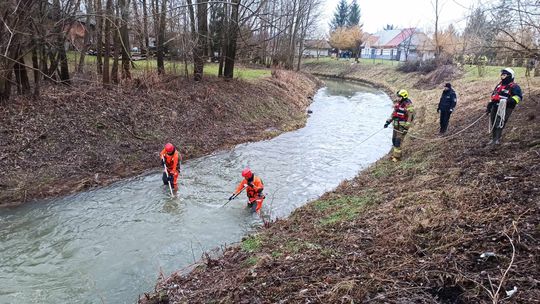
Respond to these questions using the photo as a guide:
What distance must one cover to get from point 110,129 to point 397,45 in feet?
220

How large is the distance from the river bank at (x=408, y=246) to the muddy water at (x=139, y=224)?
1225 mm

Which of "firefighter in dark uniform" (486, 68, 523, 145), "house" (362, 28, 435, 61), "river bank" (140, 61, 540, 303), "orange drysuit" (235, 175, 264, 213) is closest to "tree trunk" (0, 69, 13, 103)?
"orange drysuit" (235, 175, 264, 213)

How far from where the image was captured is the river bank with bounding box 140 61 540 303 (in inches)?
176

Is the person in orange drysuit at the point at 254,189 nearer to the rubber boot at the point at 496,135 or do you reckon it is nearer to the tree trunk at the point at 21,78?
the rubber boot at the point at 496,135

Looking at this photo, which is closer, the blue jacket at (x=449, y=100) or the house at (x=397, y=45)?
the blue jacket at (x=449, y=100)

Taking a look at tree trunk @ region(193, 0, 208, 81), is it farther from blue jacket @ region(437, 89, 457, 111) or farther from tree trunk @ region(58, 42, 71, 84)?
blue jacket @ region(437, 89, 457, 111)

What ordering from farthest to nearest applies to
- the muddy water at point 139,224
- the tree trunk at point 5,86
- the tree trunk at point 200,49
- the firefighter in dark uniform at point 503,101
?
the tree trunk at point 200,49, the tree trunk at point 5,86, the firefighter in dark uniform at point 503,101, the muddy water at point 139,224

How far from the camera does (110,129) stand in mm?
13969

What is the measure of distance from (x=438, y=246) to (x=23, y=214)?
951 centimetres

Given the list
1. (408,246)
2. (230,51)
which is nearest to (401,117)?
(408,246)

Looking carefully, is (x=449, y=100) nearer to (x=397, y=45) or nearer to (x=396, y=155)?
(x=396, y=155)

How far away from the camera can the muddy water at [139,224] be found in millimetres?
6879

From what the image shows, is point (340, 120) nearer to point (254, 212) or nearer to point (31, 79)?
point (254, 212)

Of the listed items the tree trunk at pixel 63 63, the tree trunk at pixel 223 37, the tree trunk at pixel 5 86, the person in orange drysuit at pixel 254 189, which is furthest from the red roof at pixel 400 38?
the tree trunk at pixel 5 86
